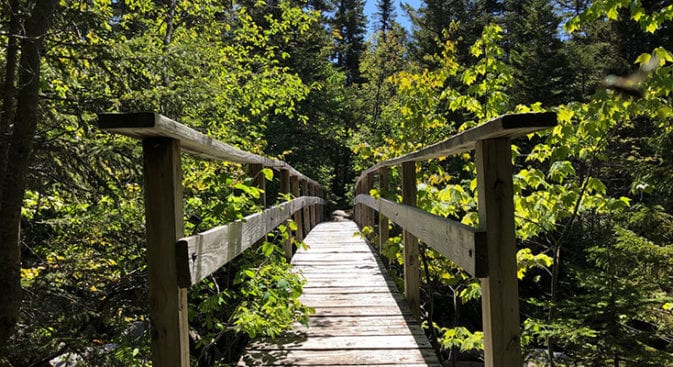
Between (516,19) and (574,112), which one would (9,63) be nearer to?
(574,112)

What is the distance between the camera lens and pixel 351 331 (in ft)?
10.5

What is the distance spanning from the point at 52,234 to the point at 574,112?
5.12 m

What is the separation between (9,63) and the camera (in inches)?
129

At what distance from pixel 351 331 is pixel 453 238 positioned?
165cm

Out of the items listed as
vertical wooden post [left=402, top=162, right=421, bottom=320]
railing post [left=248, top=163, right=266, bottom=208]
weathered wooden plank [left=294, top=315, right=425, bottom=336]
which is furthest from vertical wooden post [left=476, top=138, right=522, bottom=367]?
railing post [left=248, top=163, right=266, bottom=208]

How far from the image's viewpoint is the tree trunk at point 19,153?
310 cm

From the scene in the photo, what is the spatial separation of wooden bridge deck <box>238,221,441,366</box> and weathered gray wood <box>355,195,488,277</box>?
2.56ft

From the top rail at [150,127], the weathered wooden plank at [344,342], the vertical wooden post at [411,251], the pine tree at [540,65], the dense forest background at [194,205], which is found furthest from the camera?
the pine tree at [540,65]

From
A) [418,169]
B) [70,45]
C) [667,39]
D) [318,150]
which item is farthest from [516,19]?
[70,45]

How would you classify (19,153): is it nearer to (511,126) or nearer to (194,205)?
(194,205)

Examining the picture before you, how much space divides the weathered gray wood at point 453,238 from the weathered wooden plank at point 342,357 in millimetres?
772

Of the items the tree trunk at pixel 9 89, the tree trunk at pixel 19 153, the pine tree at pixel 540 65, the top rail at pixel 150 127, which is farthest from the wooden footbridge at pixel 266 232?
the pine tree at pixel 540 65

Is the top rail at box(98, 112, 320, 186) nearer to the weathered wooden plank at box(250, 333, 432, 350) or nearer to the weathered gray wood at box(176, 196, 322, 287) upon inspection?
the weathered gray wood at box(176, 196, 322, 287)

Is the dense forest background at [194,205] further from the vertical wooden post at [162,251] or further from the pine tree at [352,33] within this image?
the pine tree at [352,33]
